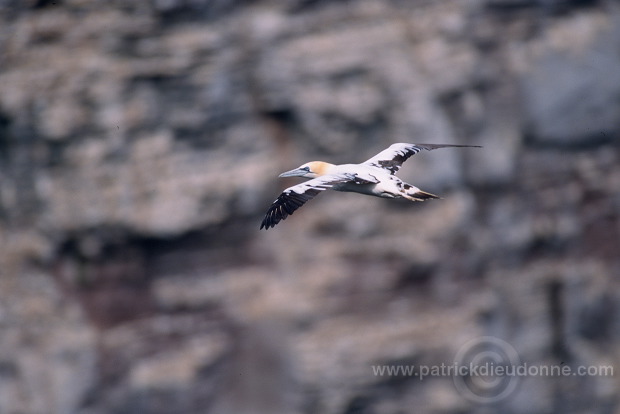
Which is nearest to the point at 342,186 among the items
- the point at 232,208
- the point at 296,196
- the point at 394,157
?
the point at 296,196

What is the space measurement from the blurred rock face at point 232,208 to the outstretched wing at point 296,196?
3.83 metres

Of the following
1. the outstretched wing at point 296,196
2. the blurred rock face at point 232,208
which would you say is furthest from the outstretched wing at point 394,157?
the blurred rock face at point 232,208

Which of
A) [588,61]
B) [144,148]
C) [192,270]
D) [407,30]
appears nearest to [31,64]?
[144,148]

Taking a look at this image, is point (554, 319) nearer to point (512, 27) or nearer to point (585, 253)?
point (585, 253)

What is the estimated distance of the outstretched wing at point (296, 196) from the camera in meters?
5.07

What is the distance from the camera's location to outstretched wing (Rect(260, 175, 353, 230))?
507 cm

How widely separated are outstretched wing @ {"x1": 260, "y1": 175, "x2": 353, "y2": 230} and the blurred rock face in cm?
383

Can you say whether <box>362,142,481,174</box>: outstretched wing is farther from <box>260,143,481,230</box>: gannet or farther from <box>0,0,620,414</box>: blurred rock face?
<box>0,0,620,414</box>: blurred rock face

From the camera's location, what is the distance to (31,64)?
29.2ft

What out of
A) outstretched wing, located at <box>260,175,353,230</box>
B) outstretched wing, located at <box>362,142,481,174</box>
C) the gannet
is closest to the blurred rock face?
outstretched wing, located at <box>362,142,481,174</box>

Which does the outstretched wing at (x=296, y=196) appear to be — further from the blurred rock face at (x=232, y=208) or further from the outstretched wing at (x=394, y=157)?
the blurred rock face at (x=232, y=208)

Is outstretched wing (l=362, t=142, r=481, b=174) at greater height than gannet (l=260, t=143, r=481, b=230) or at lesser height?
greater

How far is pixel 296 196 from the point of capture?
510 centimetres

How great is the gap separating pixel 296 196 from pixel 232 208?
13.4 feet
